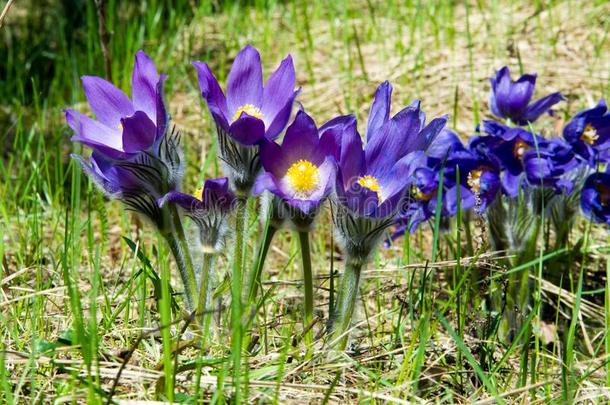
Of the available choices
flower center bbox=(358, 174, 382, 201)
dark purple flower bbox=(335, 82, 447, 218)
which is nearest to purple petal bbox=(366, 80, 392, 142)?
dark purple flower bbox=(335, 82, 447, 218)

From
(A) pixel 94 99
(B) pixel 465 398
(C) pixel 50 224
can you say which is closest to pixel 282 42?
(C) pixel 50 224

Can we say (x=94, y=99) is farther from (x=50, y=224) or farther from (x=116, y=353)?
(x=50, y=224)

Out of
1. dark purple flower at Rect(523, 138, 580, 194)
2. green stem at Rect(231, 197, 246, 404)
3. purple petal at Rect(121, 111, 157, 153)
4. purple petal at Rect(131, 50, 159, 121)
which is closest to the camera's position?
green stem at Rect(231, 197, 246, 404)

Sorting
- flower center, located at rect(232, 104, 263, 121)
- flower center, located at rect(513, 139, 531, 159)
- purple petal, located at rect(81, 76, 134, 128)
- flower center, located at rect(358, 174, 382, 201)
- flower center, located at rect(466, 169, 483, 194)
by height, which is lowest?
flower center, located at rect(466, 169, 483, 194)

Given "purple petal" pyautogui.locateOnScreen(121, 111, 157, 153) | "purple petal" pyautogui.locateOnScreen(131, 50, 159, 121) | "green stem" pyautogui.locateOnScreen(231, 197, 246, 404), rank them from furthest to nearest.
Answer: "purple petal" pyautogui.locateOnScreen(131, 50, 159, 121)
"purple petal" pyautogui.locateOnScreen(121, 111, 157, 153)
"green stem" pyautogui.locateOnScreen(231, 197, 246, 404)

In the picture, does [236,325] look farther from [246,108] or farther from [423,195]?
Answer: [423,195]

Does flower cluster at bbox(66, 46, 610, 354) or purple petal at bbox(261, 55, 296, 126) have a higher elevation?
purple petal at bbox(261, 55, 296, 126)

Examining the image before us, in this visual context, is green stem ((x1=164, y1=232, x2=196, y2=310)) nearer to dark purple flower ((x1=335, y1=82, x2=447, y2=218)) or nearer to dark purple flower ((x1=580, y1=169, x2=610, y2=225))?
dark purple flower ((x1=335, y1=82, x2=447, y2=218))
